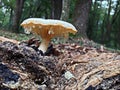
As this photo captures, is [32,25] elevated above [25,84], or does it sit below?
above

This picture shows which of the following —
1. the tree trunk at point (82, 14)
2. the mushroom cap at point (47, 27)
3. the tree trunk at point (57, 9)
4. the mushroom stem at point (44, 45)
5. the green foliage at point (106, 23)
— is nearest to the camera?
the mushroom cap at point (47, 27)

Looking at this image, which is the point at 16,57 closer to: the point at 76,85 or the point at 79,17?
the point at 76,85

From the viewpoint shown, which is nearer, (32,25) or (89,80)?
(89,80)

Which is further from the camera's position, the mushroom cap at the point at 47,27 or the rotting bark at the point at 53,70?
the mushroom cap at the point at 47,27

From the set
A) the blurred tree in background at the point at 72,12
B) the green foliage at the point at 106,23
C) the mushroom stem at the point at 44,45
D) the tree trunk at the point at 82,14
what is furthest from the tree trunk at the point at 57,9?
the mushroom stem at the point at 44,45

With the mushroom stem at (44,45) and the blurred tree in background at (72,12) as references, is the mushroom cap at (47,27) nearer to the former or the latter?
the mushroom stem at (44,45)

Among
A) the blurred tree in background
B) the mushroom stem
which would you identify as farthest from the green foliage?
the mushroom stem

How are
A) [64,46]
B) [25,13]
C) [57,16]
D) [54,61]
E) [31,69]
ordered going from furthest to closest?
[25,13]
[57,16]
[64,46]
[54,61]
[31,69]

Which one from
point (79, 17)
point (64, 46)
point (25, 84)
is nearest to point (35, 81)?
point (25, 84)
